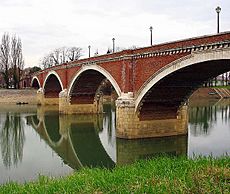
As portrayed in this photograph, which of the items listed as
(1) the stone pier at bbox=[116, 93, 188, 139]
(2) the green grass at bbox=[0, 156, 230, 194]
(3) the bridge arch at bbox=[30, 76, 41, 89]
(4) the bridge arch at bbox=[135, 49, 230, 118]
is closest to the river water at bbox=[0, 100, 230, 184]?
(1) the stone pier at bbox=[116, 93, 188, 139]

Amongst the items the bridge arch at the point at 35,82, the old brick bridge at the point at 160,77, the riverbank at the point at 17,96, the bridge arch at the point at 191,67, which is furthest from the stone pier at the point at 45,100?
the bridge arch at the point at 191,67

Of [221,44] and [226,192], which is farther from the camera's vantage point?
[221,44]

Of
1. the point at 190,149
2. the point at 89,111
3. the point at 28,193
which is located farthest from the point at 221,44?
the point at 89,111

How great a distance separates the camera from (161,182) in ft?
19.5

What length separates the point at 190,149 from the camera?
57.7 feet

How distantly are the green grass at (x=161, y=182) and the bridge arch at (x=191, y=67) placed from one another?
641cm

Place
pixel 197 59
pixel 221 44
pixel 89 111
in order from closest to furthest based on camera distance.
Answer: pixel 221 44 < pixel 197 59 < pixel 89 111

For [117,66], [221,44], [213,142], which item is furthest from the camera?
[117,66]

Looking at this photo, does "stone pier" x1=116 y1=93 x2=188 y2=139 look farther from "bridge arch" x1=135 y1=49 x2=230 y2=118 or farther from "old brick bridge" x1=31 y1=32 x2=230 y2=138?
"bridge arch" x1=135 y1=49 x2=230 y2=118

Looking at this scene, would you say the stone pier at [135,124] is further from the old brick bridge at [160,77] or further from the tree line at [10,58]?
the tree line at [10,58]

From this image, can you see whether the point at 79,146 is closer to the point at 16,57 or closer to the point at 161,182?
the point at 161,182

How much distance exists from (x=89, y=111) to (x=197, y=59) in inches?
791

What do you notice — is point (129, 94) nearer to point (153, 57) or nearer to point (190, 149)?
point (153, 57)

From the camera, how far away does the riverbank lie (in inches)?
1871
